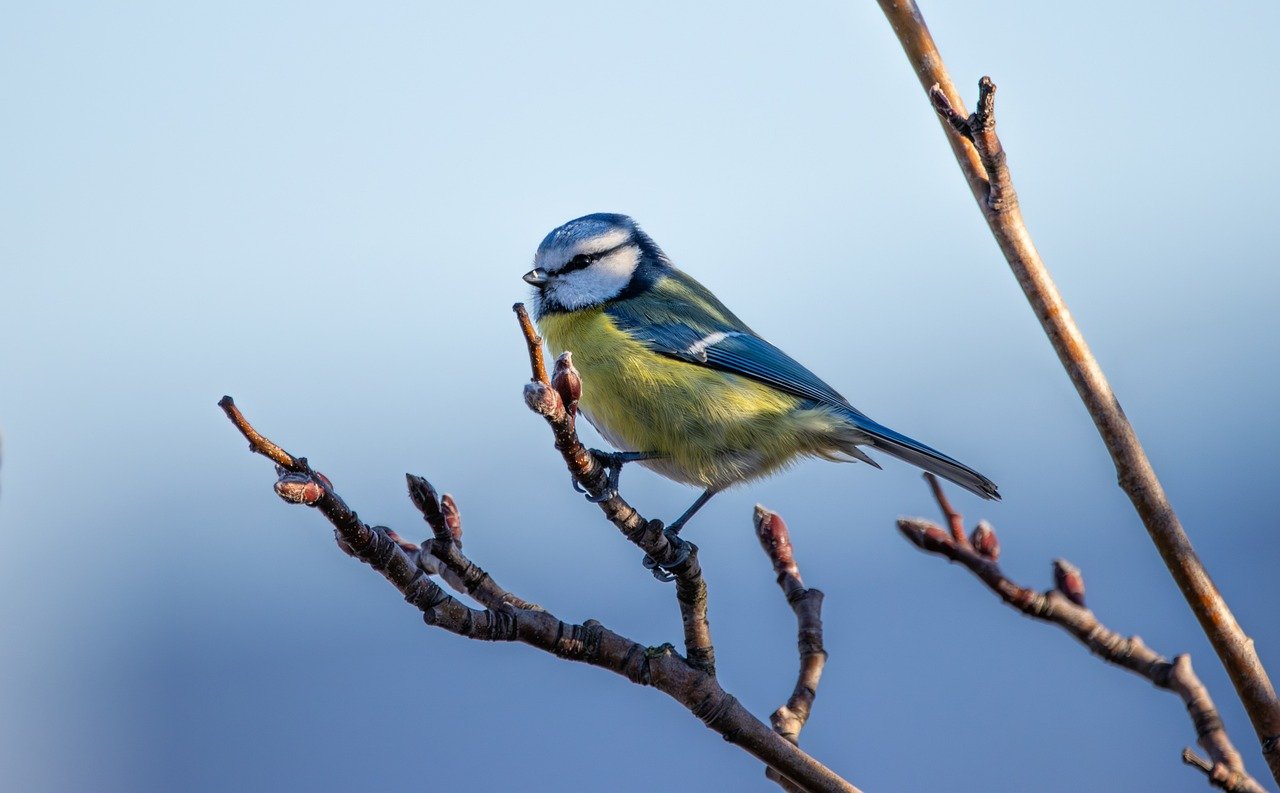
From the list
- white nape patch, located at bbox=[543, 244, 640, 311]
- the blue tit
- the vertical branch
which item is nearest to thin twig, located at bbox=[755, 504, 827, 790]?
the blue tit

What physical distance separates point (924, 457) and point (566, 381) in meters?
1.38

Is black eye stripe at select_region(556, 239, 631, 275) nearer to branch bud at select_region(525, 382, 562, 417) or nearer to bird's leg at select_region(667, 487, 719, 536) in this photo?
bird's leg at select_region(667, 487, 719, 536)

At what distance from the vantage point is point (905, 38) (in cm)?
143

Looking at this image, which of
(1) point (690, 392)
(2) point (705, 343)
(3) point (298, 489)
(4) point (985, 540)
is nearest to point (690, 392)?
(1) point (690, 392)

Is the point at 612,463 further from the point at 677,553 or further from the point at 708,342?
the point at 708,342

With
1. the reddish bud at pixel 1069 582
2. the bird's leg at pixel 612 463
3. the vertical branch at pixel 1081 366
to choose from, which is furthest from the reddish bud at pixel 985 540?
the bird's leg at pixel 612 463

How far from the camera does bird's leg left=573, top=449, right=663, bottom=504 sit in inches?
62.1

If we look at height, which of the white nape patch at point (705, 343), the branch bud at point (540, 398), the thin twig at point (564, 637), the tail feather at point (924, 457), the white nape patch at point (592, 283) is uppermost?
the white nape patch at point (592, 283)

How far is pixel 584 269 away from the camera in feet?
9.49

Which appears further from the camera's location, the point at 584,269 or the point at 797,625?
the point at 584,269

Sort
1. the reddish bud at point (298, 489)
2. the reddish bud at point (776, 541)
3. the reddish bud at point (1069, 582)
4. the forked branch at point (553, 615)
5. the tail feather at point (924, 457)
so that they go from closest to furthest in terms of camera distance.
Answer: the reddish bud at point (298, 489), the forked branch at point (553, 615), the reddish bud at point (1069, 582), the reddish bud at point (776, 541), the tail feather at point (924, 457)

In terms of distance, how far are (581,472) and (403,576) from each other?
28cm

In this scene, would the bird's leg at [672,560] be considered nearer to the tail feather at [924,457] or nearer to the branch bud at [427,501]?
the branch bud at [427,501]

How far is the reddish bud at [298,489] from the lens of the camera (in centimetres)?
113
